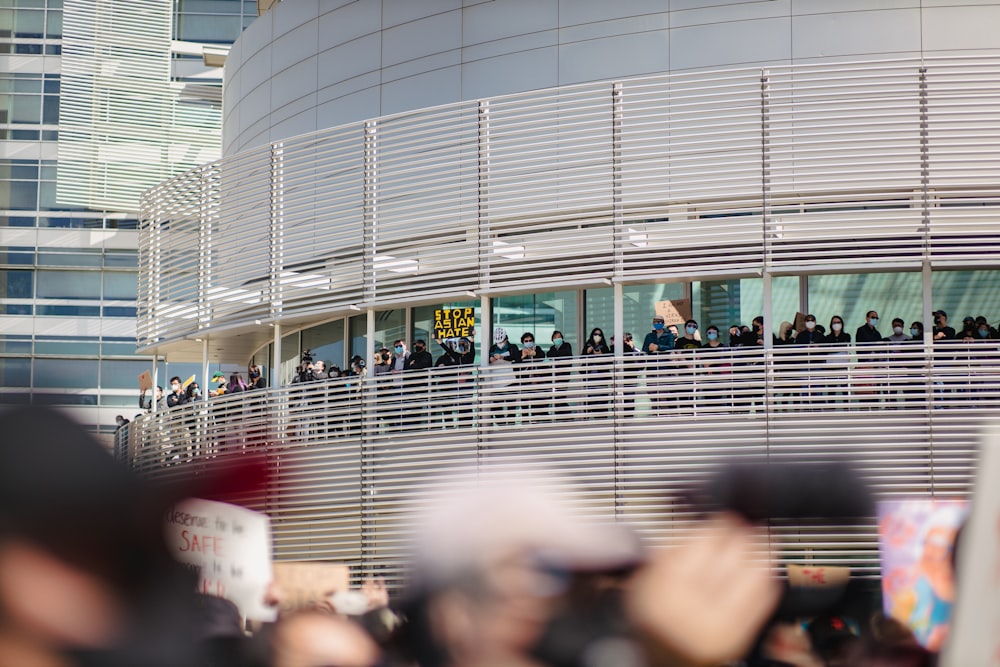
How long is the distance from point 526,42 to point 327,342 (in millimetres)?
6206

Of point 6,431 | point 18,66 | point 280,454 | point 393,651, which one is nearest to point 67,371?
point 6,431

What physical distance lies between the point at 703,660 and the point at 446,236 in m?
16.8

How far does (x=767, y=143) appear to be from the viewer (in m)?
17.4

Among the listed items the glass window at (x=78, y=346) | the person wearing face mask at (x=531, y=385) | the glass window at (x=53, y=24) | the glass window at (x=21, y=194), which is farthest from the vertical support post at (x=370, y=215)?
the glass window at (x=53, y=24)

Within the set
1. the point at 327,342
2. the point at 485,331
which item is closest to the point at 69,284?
the point at 327,342

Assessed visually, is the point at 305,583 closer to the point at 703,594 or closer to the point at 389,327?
the point at 703,594

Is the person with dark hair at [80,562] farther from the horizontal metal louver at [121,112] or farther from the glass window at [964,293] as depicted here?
the horizontal metal louver at [121,112]

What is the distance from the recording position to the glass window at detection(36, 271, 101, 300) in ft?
153

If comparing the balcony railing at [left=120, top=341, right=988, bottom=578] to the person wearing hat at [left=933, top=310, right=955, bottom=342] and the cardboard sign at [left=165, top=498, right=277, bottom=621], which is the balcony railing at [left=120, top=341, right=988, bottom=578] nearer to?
the person wearing hat at [left=933, top=310, right=955, bottom=342]

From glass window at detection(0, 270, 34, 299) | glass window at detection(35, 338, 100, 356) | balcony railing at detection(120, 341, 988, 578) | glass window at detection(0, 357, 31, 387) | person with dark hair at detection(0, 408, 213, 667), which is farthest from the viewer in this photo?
glass window at detection(0, 270, 34, 299)

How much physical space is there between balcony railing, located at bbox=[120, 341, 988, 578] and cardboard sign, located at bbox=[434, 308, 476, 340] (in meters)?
1.65

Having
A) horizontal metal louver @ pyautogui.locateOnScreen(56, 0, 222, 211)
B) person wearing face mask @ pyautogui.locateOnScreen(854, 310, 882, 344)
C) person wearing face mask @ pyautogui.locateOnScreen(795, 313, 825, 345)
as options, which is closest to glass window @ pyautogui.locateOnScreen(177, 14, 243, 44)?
horizontal metal louver @ pyautogui.locateOnScreen(56, 0, 222, 211)

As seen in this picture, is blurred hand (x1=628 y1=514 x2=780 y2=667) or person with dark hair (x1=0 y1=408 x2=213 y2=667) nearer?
person with dark hair (x1=0 y1=408 x2=213 y2=667)

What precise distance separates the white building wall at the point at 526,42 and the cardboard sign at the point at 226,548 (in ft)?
56.9
